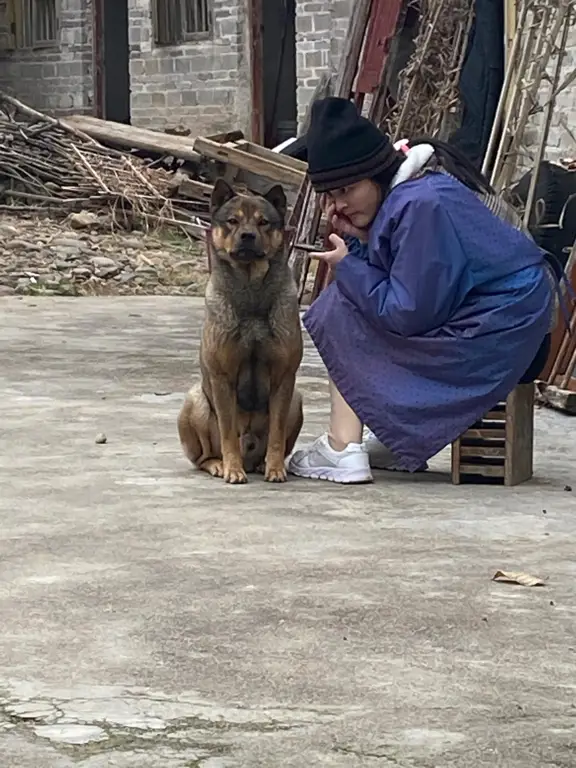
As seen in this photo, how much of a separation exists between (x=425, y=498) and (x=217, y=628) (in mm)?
1710

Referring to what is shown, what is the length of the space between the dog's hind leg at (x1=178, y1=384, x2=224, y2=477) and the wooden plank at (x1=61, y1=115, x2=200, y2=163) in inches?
396

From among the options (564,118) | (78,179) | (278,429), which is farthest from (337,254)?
(78,179)

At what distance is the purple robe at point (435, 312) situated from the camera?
16.1 feet

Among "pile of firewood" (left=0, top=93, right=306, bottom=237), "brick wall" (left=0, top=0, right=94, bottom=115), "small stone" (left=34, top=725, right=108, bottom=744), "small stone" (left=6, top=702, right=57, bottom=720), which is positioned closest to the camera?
"small stone" (left=34, top=725, right=108, bottom=744)

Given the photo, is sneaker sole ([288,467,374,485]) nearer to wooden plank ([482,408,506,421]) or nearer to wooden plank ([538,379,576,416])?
wooden plank ([482,408,506,421])

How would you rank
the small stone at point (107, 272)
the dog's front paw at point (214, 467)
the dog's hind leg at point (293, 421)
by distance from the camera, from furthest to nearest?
1. the small stone at point (107, 272)
2. the dog's hind leg at point (293, 421)
3. the dog's front paw at point (214, 467)

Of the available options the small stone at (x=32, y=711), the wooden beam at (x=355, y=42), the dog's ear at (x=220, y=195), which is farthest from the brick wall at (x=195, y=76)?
the small stone at (x=32, y=711)

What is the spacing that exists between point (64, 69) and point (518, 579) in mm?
18043

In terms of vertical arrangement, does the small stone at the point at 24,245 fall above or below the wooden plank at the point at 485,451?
below

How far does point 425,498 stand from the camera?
5039mm

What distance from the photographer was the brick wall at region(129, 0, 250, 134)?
59.7 ft

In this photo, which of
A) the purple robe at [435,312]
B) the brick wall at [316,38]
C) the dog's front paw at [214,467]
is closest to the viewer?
the purple robe at [435,312]

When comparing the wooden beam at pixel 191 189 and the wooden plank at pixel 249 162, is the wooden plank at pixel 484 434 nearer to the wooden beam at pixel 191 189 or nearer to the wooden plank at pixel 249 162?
the wooden plank at pixel 249 162

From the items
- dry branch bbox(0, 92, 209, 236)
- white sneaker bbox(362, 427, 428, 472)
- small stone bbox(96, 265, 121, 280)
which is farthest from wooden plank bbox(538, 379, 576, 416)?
dry branch bbox(0, 92, 209, 236)
